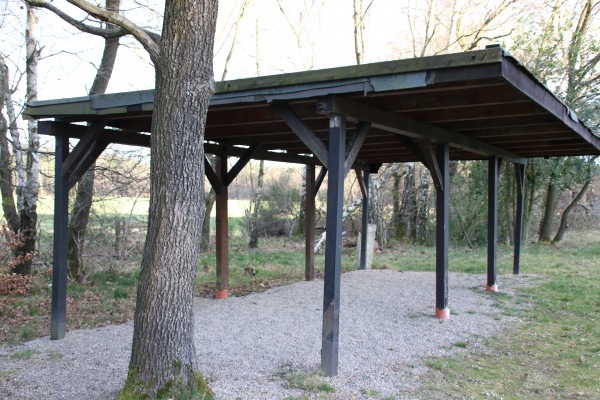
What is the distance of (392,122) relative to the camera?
5305mm

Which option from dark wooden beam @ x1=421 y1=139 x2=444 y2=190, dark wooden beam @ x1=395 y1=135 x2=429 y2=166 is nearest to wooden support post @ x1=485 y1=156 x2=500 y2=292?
dark wooden beam @ x1=421 y1=139 x2=444 y2=190

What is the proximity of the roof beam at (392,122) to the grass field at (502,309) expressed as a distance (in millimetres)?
2372

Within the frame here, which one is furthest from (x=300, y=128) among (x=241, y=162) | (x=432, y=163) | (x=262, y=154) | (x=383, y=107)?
(x=262, y=154)

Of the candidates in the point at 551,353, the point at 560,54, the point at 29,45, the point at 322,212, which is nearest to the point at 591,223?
the point at 560,54

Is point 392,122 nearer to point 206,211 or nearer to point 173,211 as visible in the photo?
point 173,211

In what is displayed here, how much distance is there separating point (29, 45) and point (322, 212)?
37.8 feet

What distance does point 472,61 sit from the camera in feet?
11.9

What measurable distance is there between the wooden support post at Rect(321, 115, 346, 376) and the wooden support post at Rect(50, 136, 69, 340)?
3.29 m

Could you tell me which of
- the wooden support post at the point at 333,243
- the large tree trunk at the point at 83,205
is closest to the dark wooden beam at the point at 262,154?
the large tree trunk at the point at 83,205

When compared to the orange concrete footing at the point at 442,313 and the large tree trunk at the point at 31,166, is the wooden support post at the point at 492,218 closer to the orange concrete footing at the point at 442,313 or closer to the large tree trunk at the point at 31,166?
the orange concrete footing at the point at 442,313

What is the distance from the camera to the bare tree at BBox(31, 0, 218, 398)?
3.56 m

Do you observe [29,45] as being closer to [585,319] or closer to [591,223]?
[585,319]

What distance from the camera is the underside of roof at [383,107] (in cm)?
390

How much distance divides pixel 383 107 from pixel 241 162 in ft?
10.4
